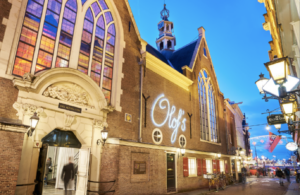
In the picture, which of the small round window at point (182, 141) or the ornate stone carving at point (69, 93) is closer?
the ornate stone carving at point (69, 93)

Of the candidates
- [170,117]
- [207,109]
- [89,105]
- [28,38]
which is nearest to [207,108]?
[207,109]

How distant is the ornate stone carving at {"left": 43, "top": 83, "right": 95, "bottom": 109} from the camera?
8812 mm

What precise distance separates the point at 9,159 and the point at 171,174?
34.8 ft

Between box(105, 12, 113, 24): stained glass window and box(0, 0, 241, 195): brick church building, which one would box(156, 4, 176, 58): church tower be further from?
box(105, 12, 113, 24): stained glass window

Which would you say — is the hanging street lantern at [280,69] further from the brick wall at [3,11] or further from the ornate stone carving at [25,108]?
the brick wall at [3,11]

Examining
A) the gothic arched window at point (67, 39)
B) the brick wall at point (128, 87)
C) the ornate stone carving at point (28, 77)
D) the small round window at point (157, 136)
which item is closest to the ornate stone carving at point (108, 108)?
the brick wall at point (128, 87)

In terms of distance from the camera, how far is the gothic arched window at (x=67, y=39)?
28.7 ft

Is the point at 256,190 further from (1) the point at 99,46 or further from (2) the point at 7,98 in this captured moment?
(2) the point at 7,98

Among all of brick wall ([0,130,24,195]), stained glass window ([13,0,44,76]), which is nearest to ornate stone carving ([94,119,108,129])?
brick wall ([0,130,24,195])

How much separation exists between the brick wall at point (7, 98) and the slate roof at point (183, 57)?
621 inches

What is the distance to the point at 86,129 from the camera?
32.7 ft

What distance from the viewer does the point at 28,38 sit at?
344 inches

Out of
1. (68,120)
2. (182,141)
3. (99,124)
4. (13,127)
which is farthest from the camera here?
(182,141)

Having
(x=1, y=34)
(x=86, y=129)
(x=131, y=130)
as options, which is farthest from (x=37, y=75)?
(x=131, y=130)
